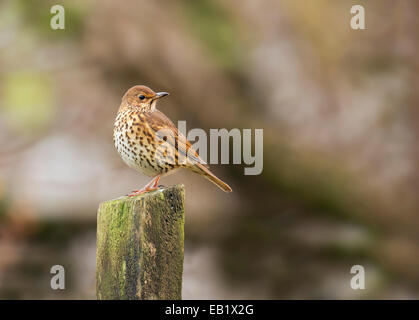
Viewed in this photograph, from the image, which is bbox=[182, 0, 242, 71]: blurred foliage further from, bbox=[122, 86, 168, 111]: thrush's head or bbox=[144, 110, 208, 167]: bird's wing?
bbox=[144, 110, 208, 167]: bird's wing

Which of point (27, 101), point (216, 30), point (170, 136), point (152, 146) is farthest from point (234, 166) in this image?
point (152, 146)

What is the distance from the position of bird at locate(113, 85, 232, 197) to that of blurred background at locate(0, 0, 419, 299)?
79.1 inches

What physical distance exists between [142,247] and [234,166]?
3.39 m

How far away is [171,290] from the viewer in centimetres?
281

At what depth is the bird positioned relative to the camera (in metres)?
3.91

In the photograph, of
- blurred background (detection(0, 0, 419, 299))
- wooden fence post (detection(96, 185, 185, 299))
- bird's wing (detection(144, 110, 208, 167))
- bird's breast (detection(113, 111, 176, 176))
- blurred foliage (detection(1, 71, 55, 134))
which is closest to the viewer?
wooden fence post (detection(96, 185, 185, 299))

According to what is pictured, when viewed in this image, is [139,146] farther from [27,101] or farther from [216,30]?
[216,30]

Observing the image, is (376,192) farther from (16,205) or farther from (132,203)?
(132,203)

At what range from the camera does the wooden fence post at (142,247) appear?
274 cm

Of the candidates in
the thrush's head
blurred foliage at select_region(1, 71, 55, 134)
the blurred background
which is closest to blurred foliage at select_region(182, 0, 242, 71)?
the blurred background

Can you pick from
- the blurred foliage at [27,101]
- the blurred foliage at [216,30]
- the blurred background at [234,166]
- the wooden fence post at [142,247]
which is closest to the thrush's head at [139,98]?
the wooden fence post at [142,247]

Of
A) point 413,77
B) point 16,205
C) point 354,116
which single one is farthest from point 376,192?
point 16,205

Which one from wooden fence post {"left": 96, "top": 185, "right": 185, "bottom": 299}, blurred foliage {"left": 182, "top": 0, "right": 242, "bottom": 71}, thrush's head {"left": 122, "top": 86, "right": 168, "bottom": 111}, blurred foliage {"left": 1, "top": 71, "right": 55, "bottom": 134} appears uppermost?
blurred foliage {"left": 182, "top": 0, "right": 242, "bottom": 71}

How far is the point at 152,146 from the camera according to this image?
3953 millimetres
